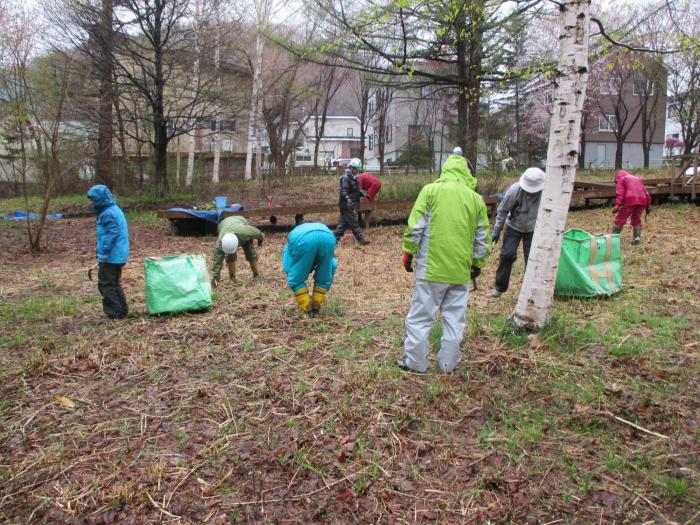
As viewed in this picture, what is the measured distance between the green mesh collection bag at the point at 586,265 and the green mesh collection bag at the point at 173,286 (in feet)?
13.3

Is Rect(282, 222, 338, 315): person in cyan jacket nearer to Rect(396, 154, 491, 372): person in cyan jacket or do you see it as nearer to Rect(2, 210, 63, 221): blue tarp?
Rect(396, 154, 491, 372): person in cyan jacket

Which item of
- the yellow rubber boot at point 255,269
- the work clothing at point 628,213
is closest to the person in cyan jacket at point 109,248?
the yellow rubber boot at point 255,269

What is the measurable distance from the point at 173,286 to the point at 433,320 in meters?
3.18

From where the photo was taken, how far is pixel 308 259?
541 centimetres

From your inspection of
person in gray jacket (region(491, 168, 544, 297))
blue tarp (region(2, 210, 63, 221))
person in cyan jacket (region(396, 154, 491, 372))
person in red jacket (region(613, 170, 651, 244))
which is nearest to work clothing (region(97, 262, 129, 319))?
person in cyan jacket (region(396, 154, 491, 372))

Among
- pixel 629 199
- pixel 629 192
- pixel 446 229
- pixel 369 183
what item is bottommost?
pixel 446 229

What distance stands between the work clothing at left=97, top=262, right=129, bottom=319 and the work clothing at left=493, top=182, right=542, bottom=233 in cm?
441

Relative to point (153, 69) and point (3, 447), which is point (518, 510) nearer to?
point (3, 447)

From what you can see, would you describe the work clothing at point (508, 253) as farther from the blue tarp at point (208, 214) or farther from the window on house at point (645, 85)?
the window on house at point (645, 85)

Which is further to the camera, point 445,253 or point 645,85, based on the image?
point 645,85

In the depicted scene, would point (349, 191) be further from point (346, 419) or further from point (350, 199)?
point (346, 419)

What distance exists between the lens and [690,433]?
3.30 metres

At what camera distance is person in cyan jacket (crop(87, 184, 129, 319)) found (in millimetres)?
5922

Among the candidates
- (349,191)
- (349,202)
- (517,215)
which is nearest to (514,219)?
(517,215)
